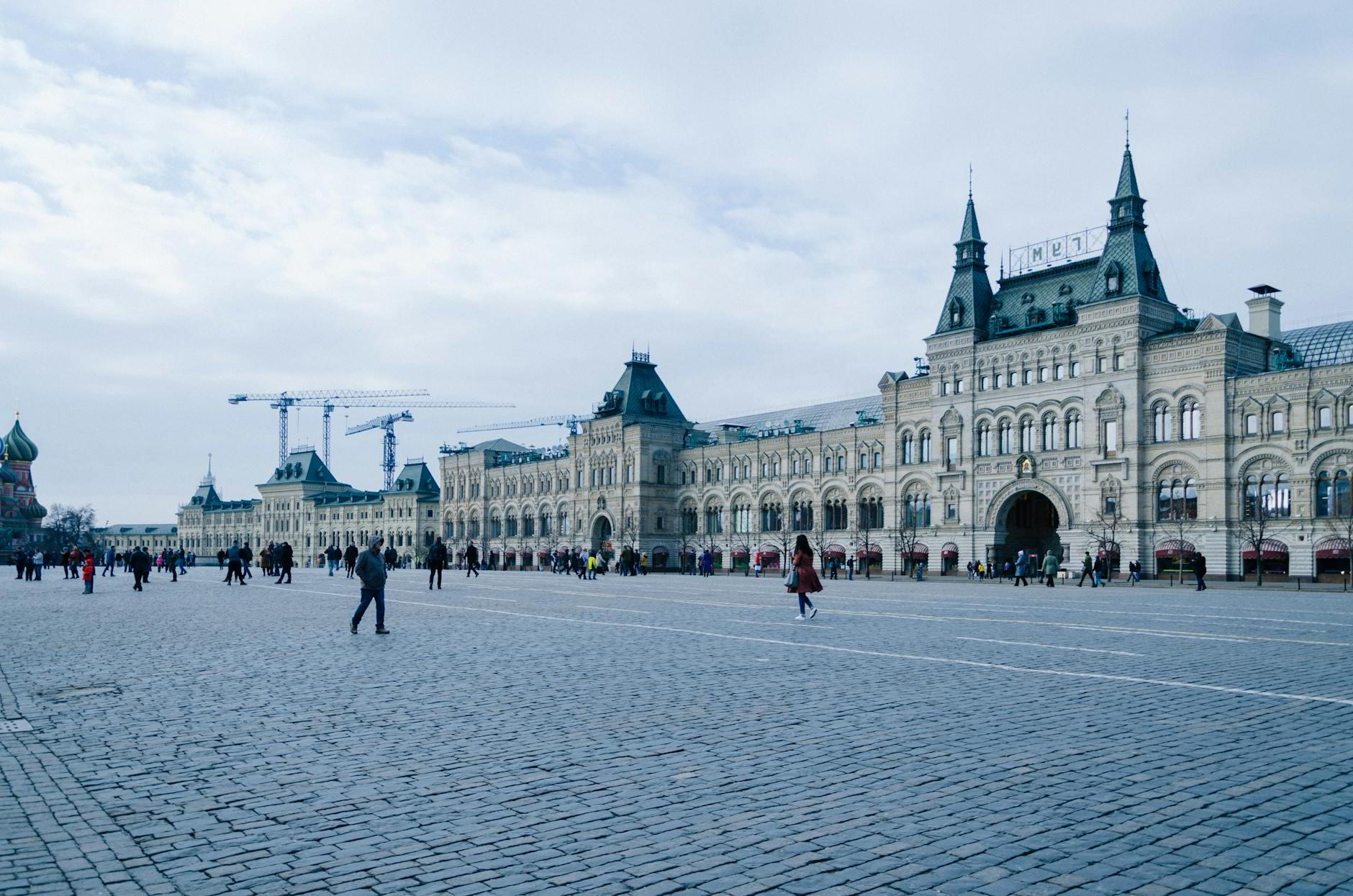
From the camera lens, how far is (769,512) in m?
86.0

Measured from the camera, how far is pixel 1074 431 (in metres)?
63.2

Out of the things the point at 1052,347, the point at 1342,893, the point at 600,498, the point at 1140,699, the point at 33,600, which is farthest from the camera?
the point at 600,498

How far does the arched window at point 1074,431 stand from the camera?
62.8 metres

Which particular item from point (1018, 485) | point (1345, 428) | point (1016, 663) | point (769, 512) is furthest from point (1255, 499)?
point (1016, 663)

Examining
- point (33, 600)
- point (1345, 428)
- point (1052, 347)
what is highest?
point (1052, 347)

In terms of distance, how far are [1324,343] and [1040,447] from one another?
52.4 feet

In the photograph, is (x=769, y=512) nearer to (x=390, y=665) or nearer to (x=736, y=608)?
(x=736, y=608)

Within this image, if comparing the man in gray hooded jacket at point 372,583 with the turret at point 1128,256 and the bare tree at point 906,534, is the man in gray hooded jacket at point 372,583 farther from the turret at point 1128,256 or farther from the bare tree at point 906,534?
the bare tree at point 906,534

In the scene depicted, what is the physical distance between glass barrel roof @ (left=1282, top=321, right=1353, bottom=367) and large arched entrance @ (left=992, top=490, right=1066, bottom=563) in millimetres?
16357

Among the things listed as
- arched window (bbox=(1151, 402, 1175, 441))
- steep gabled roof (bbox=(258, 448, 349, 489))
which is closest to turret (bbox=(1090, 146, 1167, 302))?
arched window (bbox=(1151, 402, 1175, 441))

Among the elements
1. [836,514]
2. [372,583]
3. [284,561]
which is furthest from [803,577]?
[836,514]

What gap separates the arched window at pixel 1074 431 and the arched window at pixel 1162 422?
4084mm

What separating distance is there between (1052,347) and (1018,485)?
28.7 feet

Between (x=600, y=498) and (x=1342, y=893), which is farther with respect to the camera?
(x=600, y=498)
